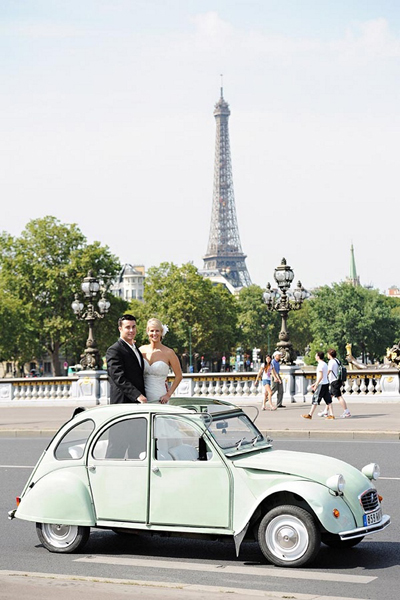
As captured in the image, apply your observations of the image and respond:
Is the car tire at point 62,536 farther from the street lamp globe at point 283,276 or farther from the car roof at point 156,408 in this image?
the street lamp globe at point 283,276

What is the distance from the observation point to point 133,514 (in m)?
8.05

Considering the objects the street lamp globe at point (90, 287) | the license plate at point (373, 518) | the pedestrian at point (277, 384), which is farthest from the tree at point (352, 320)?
the license plate at point (373, 518)

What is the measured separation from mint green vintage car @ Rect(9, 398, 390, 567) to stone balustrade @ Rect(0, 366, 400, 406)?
2240cm

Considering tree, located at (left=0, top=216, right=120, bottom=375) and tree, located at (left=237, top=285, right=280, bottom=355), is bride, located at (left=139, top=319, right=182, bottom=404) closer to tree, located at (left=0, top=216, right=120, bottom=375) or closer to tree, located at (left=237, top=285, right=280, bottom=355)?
tree, located at (left=0, top=216, right=120, bottom=375)

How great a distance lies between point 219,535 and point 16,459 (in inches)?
379

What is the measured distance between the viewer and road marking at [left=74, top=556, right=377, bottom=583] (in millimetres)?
7301

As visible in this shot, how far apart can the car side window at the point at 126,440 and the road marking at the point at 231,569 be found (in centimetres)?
82

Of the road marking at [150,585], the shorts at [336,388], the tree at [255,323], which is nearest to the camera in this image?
the road marking at [150,585]

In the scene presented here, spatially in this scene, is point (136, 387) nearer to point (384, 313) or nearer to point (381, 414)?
point (381, 414)

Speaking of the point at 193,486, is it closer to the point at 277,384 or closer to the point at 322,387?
the point at 322,387

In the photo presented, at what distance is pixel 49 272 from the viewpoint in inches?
3024

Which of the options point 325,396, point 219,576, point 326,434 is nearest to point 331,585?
point 219,576

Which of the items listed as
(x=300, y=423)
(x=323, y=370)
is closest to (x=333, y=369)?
(x=323, y=370)

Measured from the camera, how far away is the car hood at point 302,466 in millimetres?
7594
